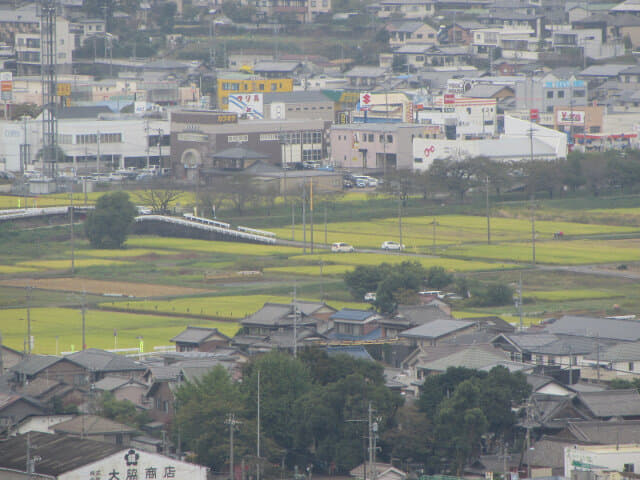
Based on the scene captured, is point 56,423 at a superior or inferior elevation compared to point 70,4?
inferior

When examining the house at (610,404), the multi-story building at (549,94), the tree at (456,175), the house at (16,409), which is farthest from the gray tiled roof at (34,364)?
the multi-story building at (549,94)

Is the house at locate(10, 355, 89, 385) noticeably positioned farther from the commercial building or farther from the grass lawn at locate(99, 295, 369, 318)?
the commercial building

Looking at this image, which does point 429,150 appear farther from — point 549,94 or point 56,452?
point 56,452

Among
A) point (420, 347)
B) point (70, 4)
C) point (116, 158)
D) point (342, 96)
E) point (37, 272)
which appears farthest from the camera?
point (70, 4)

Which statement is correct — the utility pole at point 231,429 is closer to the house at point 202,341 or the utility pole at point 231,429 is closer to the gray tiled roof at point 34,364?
the gray tiled roof at point 34,364

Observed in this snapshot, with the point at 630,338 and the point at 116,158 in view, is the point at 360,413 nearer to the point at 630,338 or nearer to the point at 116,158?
the point at 630,338

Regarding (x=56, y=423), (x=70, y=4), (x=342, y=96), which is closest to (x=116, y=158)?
(x=342, y=96)

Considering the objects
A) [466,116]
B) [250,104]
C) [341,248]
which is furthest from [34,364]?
[250,104]
